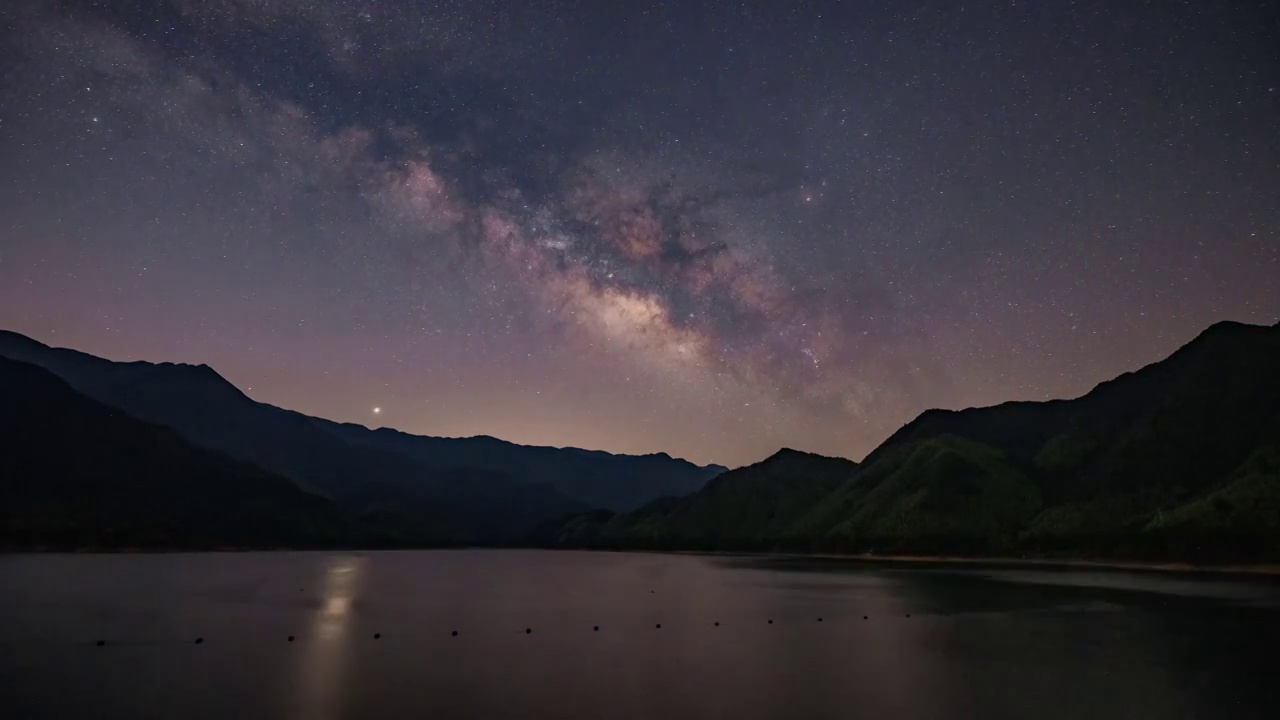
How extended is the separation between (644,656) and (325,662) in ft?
46.6

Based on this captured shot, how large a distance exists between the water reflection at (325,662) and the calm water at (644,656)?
7.5 inches

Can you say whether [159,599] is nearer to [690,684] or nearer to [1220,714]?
[690,684]

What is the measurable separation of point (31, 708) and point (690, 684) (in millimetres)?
21273

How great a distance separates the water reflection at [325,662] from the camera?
25.1 m

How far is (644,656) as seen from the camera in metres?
37.2

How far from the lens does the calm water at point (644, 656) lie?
995 inches

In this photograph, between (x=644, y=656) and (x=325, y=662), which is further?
(x=644, y=656)

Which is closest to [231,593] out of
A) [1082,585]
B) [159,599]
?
[159,599]

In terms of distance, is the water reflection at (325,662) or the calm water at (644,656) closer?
the water reflection at (325,662)

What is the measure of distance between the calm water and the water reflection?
0.19m

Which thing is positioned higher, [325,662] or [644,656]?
[644,656]

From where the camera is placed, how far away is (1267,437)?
153750 mm

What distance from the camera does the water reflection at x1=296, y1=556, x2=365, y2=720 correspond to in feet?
82.4

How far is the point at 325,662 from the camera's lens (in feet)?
112
